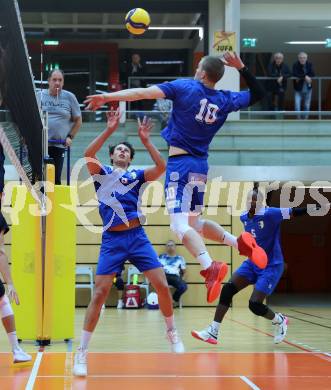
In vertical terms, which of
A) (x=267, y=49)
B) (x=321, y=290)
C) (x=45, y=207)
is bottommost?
(x=321, y=290)

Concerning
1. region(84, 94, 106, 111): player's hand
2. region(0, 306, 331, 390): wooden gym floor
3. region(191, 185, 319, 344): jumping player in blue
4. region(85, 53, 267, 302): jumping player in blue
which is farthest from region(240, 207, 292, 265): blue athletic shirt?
region(84, 94, 106, 111): player's hand

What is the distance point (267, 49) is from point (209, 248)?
983 cm

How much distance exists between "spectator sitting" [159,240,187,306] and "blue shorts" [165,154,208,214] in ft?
34.2

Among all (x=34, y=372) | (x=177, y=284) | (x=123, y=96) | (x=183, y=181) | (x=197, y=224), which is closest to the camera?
(x=123, y=96)

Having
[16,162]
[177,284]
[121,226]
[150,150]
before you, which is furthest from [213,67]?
[177,284]

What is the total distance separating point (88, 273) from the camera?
18219mm

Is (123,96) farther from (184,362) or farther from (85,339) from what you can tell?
(184,362)

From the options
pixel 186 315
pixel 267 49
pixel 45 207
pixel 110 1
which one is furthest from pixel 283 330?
pixel 267 49

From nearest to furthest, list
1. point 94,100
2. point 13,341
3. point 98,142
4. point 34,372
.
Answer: point 94,100, point 34,372, point 98,142, point 13,341

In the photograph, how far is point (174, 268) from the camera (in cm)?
1762

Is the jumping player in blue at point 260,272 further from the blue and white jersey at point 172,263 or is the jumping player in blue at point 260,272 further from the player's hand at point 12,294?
the blue and white jersey at point 172,263

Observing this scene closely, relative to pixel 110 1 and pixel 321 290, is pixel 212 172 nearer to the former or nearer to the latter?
pixel 110 1

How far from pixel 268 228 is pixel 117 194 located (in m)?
3.21

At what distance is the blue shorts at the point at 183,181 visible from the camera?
276 inches
